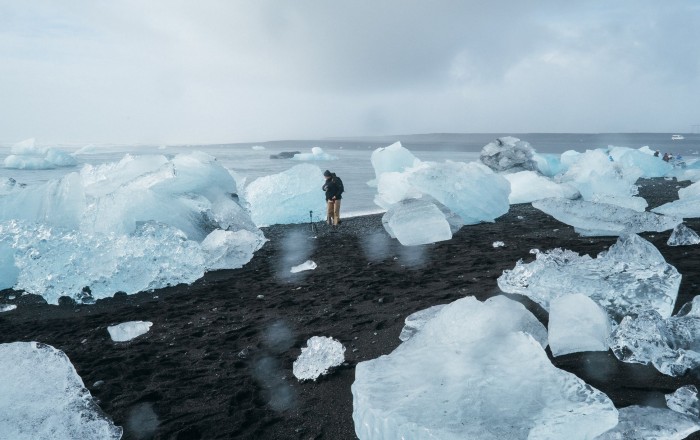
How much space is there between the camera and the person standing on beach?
34.6 feet

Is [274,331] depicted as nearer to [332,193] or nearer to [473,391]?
[473,391]

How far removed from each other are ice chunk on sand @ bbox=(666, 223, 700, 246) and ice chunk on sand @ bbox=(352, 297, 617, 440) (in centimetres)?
429

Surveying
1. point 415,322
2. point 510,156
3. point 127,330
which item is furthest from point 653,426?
point 510,156

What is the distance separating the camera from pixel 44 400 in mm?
3184

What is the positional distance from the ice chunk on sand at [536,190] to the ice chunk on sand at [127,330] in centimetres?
1062

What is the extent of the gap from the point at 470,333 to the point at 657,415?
108 cm

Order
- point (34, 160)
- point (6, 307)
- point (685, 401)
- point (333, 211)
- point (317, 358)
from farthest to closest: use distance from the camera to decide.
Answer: point (34, 160), point (333, 211), point (6, 307), point (317, 358), point (685, 401)

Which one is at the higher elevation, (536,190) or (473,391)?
(473,391)

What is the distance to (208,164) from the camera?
10719 millimetres

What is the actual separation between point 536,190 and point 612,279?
386 inches

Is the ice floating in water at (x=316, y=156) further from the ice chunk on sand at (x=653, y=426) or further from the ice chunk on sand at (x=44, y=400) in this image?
the ice chunk on sand at (x=653, y=426)

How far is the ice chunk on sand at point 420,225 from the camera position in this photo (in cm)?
806

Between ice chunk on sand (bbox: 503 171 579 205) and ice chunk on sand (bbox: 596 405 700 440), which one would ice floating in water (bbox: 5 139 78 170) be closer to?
ice chunk on sand (bbox: 503 171 579 205)

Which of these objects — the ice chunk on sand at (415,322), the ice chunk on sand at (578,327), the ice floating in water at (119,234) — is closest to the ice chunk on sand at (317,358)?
the ice chunk on sand at (415,322)
